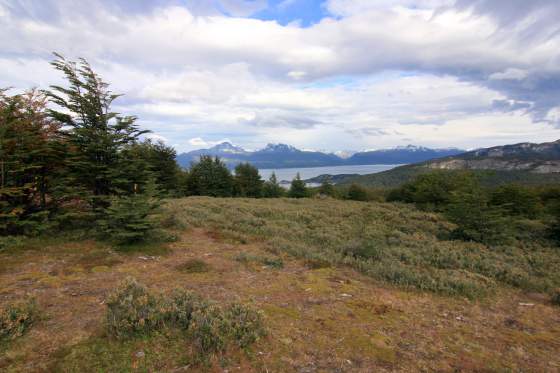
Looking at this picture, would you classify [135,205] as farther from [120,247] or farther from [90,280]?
[90,280]

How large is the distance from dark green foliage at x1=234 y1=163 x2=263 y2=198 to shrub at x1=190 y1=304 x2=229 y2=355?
1623 inches

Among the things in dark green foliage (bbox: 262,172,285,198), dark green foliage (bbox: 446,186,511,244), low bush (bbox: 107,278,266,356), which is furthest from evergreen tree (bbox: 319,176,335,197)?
low bush (bbox: 107,278,266,356)

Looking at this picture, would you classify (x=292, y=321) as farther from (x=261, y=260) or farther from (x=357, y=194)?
(x=357, y=194)

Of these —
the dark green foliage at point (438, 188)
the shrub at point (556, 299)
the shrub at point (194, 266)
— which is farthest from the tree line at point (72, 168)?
the dark green foliage at point (438, 188)

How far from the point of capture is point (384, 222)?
18.6m

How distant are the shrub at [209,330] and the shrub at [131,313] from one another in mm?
671

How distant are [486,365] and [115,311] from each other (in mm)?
5778

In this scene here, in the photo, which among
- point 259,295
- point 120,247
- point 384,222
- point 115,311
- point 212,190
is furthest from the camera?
point 212,190

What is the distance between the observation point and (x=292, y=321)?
4.98 metres

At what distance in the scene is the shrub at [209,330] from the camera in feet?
12.8

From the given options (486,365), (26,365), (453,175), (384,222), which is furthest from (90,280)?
(453,175)

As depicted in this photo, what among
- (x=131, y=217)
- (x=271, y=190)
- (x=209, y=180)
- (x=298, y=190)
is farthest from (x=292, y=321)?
A: (x=271, y=190)

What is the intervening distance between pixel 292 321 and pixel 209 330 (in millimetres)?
1607

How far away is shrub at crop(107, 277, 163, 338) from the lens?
4148mm
